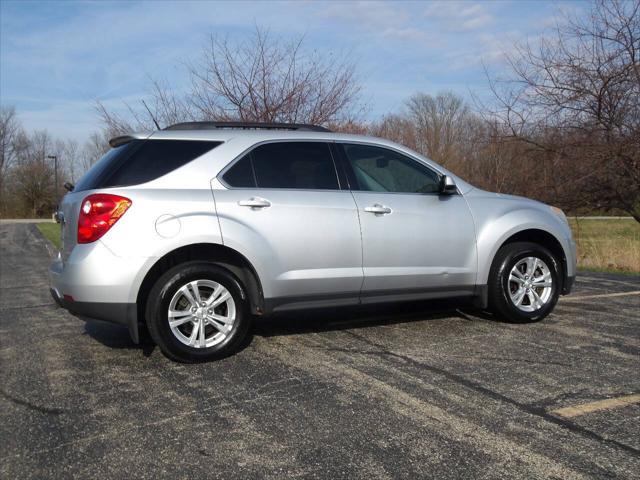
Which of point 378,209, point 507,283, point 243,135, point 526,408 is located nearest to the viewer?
point 526,408

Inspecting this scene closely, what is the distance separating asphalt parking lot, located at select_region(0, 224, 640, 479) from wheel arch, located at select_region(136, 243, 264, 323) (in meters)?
0.45

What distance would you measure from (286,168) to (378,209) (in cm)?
87

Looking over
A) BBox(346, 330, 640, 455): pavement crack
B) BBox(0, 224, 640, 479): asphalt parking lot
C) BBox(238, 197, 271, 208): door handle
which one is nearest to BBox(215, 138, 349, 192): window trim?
BBox(238, 197, 271, 208): door handle

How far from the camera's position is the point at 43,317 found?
6480 millimetres

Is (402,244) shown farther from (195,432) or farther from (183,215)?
(195,432)

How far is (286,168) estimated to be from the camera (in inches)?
197

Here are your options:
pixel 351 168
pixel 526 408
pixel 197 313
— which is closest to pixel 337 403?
pixel 526 408

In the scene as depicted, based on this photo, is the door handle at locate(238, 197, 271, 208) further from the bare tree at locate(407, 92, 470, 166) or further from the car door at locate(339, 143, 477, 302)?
the bare tree at locate(407, 92, 470, 166)

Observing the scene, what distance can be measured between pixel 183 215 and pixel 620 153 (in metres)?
11.9

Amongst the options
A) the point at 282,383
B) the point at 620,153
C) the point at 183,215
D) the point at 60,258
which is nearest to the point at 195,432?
the point at 282,383

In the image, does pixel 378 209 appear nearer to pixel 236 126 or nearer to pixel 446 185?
pixel 446 185

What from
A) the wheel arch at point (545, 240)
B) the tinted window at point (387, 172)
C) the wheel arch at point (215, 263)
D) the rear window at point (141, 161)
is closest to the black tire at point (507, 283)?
the wheel arch at point (545, 240)

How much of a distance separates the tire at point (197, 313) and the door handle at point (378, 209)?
130 centimetres

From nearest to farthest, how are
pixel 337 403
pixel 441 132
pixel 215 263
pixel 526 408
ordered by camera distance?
1. pixel 526 408
2. pixel 337 403
3. pixel 215 263
4. pixel 441 132
